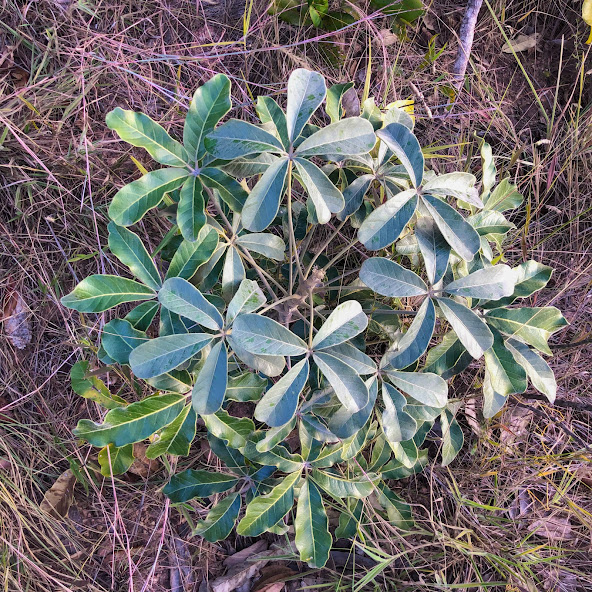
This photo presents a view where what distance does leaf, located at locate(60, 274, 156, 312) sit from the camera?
1085 millimetres

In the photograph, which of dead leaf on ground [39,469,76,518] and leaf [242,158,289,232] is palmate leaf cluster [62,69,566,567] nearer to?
leaf [242,158,289,232]

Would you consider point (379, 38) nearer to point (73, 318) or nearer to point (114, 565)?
point (73, 318)

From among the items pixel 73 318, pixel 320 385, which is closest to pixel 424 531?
pixel 320 385

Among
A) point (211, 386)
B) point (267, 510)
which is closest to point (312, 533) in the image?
point (267, 510)

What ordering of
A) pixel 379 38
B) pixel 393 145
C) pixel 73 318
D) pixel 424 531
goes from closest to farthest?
pixel 393 145 → pixel 424 531 → pixel 73 318 → pixel 379 38

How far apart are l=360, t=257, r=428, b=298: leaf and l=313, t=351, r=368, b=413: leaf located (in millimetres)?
189

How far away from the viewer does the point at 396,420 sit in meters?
1.15

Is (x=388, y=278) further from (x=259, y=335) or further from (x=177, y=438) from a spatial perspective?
(x=177, y=438)

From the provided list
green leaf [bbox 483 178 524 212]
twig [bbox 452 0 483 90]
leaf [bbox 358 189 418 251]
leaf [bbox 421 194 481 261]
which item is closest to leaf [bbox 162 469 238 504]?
leaf [bbox 358 189 418 251]

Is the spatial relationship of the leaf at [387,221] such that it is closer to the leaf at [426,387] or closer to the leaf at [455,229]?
the leaf at [455,229]

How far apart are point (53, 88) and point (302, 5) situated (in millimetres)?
1033

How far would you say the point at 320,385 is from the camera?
129 cm

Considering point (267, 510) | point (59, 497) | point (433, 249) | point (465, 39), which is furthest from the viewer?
point (465, 39)

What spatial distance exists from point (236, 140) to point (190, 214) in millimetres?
193
